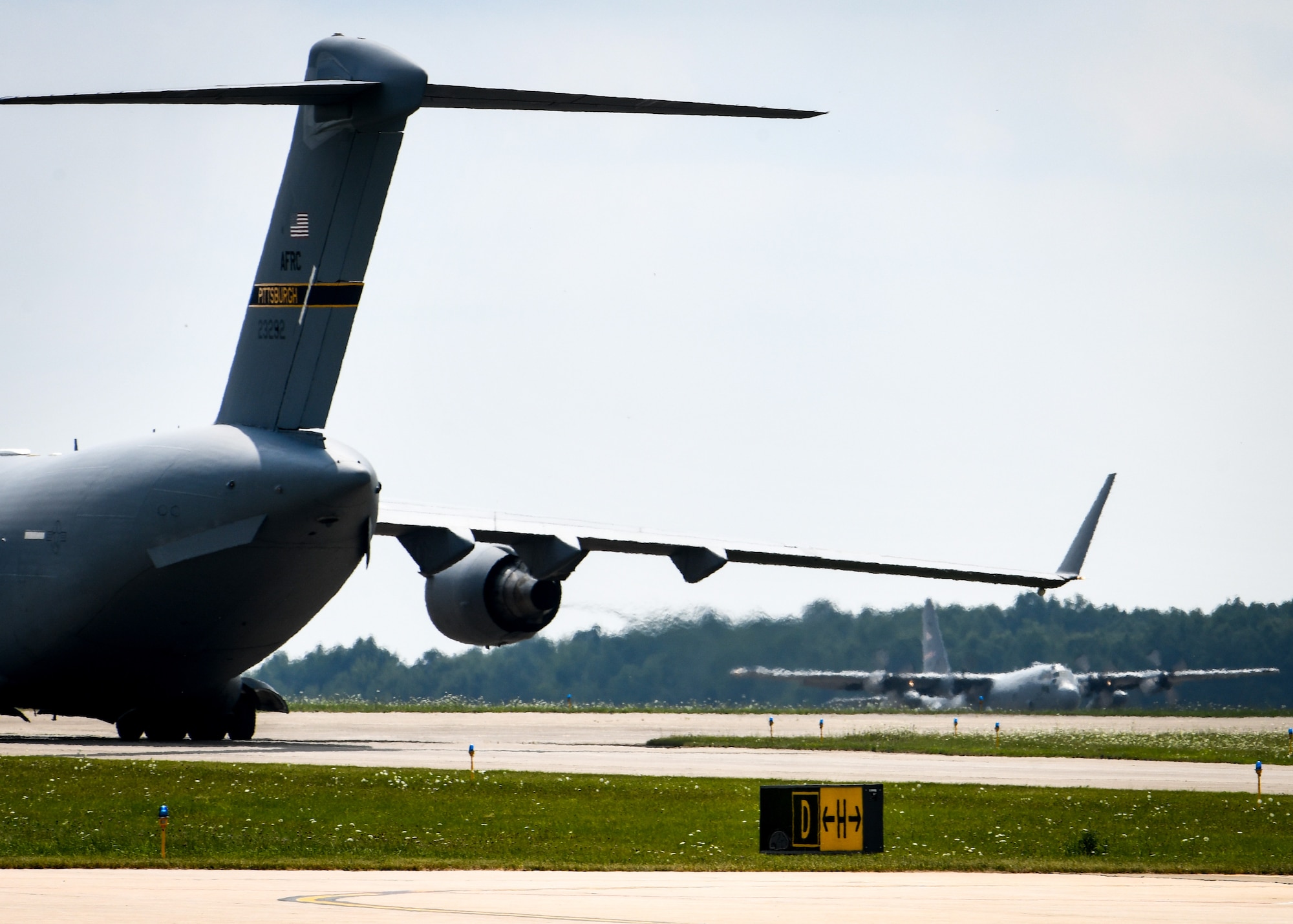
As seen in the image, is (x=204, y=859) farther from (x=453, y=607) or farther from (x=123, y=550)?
(x=453, y=607)

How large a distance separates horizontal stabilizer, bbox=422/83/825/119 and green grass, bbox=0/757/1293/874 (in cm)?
823

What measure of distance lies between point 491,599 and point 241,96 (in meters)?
10.5

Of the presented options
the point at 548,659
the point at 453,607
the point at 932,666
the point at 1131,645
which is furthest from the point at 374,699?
the point at 453,607

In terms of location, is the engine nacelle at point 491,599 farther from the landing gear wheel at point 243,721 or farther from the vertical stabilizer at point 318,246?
the vertical stabilizer at point 318,246

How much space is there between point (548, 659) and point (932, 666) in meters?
17.9

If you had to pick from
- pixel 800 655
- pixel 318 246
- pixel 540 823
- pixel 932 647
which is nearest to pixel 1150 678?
pixel 932 647

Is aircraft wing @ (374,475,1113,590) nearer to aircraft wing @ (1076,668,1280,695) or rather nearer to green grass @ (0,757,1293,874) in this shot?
green grass @ (0,757,1293,874)

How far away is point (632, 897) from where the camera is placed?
39.9 ft

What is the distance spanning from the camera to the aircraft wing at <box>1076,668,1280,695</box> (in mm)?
62156

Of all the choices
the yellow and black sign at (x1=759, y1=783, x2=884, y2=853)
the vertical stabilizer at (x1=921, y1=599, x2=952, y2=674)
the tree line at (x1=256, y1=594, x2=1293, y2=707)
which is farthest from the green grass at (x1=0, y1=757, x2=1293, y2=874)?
the vertical stabilizer at (x1=921, y1=599, x2=952, y2=674)

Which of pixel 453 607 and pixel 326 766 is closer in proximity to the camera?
pixel 326 766

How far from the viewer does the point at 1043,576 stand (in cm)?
3180

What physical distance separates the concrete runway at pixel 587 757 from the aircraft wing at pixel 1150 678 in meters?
27.6

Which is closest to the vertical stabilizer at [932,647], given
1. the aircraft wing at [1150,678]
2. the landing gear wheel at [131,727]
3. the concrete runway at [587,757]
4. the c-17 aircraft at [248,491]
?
the aircraft wing at [1150,678]
